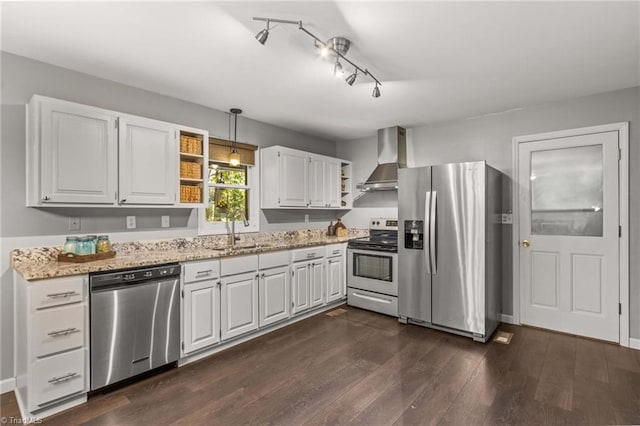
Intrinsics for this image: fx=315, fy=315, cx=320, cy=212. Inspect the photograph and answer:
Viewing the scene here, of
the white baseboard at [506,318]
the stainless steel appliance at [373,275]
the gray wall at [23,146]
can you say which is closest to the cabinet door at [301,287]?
the stainless steel appliance at [373,275]

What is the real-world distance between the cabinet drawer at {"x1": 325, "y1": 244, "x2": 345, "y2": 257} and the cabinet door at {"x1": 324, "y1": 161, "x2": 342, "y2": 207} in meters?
0.74

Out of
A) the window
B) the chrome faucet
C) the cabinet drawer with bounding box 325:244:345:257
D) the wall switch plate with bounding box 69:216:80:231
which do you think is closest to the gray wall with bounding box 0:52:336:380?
the wall switch plate with bounding box 69:216:80:231

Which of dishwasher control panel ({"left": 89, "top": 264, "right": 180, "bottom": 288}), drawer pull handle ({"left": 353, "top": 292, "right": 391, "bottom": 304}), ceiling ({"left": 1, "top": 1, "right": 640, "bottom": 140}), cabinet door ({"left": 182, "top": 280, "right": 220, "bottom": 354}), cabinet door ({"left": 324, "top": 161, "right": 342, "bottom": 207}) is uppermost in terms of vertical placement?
ceiling ({"left": 1, "top": 1, "right": 640, "bottom": 140})

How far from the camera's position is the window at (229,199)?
3.64 metres

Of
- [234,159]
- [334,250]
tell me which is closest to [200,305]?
[234,159]

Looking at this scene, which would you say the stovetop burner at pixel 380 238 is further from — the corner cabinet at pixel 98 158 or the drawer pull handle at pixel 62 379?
the drawer pull handle at pixel 62 379

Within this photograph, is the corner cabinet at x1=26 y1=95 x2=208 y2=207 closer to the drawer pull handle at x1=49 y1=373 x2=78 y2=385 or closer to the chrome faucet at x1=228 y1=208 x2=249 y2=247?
the chrome faucet at x1=228 y1=208 x2=249 y2=247

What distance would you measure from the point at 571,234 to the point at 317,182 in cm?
305

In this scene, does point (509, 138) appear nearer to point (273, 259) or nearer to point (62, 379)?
point (273, 259)

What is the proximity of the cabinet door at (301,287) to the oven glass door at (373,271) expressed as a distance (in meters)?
0.75

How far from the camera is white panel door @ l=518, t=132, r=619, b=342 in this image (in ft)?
10.4

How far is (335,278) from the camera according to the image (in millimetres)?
4234

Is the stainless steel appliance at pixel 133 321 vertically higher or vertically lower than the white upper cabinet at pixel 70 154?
lower

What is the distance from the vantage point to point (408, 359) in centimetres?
280
